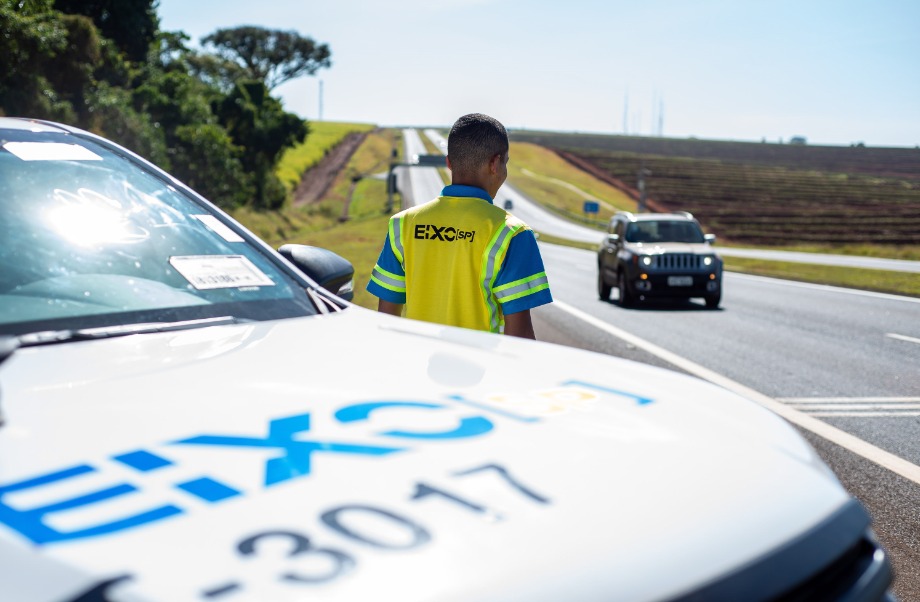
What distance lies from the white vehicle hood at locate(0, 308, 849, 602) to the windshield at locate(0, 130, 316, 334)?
303 mm

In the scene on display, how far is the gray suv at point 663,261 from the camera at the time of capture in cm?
1811

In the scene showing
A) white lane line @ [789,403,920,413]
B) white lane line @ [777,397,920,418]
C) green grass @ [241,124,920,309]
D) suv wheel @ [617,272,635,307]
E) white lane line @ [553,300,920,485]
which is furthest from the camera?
green grass @ [241,124,920,309]

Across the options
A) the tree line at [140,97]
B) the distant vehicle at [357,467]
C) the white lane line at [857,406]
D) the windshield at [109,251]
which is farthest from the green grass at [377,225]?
the distant vehicle at [357,467]

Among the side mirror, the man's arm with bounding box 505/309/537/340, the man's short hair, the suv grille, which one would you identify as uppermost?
the man's short hair

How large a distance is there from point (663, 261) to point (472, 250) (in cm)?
1496

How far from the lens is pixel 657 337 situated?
13.8 metres

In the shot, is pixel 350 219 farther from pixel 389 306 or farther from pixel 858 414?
pixel 389 306

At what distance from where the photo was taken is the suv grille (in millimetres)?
18266

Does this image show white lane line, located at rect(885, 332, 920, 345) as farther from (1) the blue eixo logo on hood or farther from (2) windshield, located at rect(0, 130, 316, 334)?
(1) the blue eixo logo on hood

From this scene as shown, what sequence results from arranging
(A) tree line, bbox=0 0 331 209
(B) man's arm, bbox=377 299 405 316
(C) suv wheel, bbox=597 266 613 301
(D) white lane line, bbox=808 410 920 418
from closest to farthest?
(B) man's arm, bbox=377 299 405 316
(D) white lane line, bbox=808 410 920 418
(C) suv wheel, bbox=597 266 613 301
(A) tree line, bbox=0 0 331 209

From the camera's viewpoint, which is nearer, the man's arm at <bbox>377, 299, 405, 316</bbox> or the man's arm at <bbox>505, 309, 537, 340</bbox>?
the man's arm at <bbox>505, 309, 537, 340</bbox>

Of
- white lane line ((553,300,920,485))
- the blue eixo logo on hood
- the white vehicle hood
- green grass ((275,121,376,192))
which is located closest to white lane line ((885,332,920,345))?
white lane line ((553,300,920,485))

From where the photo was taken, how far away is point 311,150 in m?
123

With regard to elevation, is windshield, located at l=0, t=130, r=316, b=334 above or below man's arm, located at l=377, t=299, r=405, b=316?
above
